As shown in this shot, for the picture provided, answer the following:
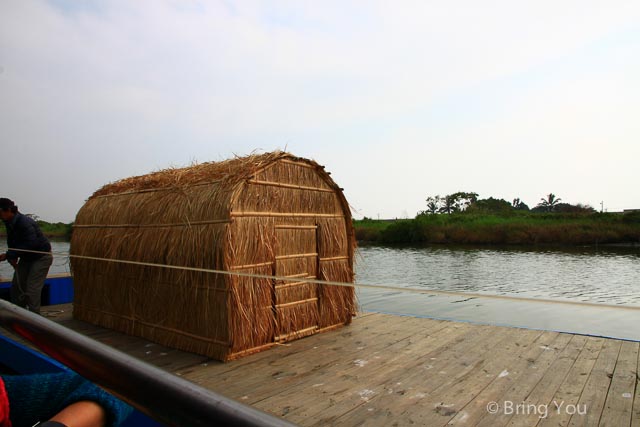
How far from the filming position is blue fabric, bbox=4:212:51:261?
5949 mm

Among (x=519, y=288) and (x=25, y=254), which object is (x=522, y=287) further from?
(x=25, y=254)

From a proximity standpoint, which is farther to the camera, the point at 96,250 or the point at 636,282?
the point at 636,282

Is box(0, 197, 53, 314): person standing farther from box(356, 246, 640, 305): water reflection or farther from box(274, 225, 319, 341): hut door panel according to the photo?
box(356, 246, 640, 305): water reflection

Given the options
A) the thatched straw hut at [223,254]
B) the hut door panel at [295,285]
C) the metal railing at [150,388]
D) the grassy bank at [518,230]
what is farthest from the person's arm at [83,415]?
the grassy bank at [518,230]

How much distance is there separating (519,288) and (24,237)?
1343 cm

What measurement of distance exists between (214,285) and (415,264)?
1855cm

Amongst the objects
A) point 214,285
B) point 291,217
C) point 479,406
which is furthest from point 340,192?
point 479,406

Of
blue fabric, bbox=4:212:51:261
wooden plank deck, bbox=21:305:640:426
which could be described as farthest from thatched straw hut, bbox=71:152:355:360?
blue fabric, bbox=4:212:51:261

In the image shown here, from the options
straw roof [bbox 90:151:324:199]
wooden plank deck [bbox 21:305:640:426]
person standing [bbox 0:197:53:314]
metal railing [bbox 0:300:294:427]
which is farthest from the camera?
person standing [bbox 0:197:53:314]

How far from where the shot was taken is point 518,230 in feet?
110

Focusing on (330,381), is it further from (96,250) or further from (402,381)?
(96,250)

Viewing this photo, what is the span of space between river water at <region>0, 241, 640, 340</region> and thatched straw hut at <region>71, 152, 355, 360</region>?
1.35 metres

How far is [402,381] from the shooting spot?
3.99 m

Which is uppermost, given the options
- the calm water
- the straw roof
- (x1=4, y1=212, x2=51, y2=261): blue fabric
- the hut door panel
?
the straw roof
